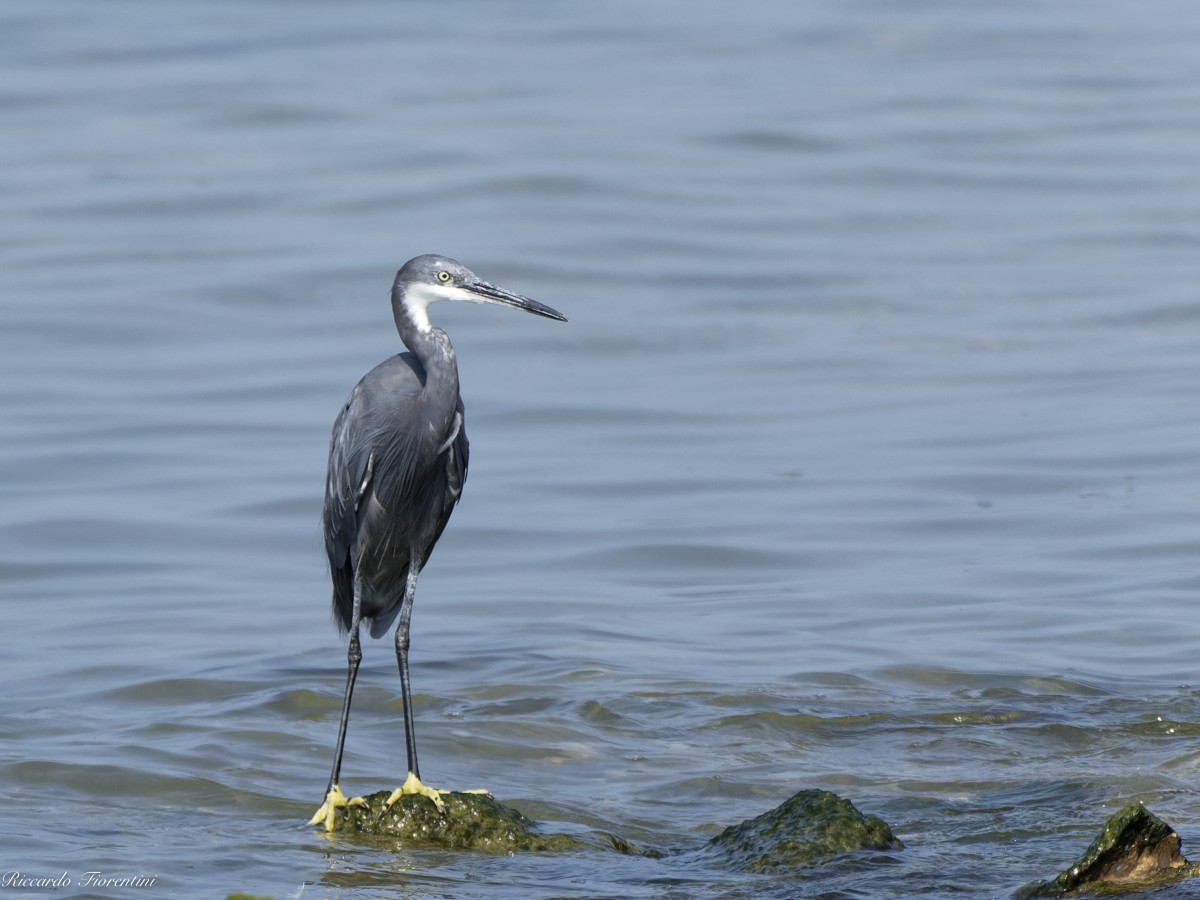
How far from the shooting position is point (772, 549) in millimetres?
10977

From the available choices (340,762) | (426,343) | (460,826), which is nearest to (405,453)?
(426,343)

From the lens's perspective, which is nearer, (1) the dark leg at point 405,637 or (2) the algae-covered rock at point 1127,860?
(2) the algae-covered rock at point 1127,860

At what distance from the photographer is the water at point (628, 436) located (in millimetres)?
7297

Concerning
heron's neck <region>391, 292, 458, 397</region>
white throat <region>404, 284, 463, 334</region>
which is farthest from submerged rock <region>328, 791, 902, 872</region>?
white throat <region>404, 284, 463, 334</region>

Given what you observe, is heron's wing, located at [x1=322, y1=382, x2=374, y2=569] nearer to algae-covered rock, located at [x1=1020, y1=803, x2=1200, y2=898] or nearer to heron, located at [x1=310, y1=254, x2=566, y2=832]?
heron, located at [x1=310, y1=254, x2=566, y2=832]

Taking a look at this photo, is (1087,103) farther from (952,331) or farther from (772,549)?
(772,549)

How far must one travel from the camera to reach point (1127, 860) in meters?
5.23

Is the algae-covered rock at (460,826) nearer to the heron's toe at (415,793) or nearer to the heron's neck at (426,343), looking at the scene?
the heron's toe at (415,793)

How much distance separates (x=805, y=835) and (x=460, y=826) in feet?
3.79

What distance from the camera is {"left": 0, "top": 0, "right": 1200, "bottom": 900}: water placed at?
730 centimetres
